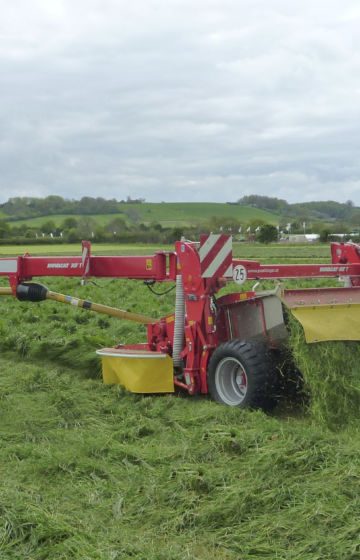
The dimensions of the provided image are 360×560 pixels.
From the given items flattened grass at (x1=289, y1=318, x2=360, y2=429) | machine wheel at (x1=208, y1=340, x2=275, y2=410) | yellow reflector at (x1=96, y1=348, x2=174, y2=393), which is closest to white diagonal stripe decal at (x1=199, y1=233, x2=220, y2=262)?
machine wheel at (x1=208, y1=340, x2=275, y2=410)

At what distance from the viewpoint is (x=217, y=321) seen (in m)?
7.07

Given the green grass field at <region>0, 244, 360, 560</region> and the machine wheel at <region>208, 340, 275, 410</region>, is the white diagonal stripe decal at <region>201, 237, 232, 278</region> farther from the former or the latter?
the green grass field at <region>0, 244, 360, 560</region>

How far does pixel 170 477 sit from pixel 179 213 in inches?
2855

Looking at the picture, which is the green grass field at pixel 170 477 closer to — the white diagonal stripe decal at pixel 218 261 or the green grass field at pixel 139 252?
the white diagonal stripe decal at pixel 218 261

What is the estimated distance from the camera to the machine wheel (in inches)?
250

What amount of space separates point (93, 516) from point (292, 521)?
3.92 ft

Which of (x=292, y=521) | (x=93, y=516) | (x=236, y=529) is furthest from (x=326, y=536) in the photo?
(x=93, y=516)

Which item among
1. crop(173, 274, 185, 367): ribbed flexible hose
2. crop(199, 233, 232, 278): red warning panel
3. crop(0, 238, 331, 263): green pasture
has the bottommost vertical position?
crop(173, 274, 185, 367): ribbed flexible hose

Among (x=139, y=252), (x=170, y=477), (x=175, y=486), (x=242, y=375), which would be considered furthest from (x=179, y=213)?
(x=175, y=486)

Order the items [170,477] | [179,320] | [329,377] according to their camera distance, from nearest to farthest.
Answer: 1. [170,477]
2. [329,377]
3. [179,320]

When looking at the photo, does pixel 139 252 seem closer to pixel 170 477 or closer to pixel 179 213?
pixel 170 477

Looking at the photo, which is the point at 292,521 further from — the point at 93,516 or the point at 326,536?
the point at 93,516

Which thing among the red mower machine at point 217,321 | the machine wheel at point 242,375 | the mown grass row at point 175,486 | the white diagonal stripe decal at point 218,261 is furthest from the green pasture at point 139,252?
the mown grass row at point 175,486

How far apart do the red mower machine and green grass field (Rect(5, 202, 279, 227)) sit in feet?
188
